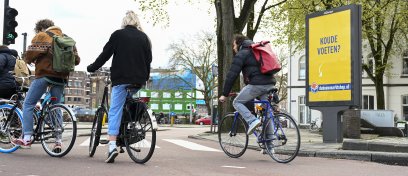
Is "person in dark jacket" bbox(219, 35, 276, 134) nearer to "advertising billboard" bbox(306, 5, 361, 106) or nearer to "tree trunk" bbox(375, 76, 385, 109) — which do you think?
"advertising billboard" bbox(306, 5, 361, 106)

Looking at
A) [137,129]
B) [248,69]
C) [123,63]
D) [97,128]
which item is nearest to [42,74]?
[97,128]

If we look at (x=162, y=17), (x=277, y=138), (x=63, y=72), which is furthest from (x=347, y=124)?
(x=162, y=17)

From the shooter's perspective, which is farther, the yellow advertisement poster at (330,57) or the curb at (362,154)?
the yellow advertisement poster at (330,57)

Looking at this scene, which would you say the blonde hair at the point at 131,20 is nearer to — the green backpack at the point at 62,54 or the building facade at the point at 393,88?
the green backpack at the point at 62,54

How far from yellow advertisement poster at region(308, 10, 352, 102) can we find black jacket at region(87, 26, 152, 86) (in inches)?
229

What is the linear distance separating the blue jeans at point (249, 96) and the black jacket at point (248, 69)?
0.07 m

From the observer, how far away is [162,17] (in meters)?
22.9

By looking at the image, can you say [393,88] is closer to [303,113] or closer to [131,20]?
[303,113]

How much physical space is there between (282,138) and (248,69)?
1147 millimetres

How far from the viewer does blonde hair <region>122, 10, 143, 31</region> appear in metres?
6.78

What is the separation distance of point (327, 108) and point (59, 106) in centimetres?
657

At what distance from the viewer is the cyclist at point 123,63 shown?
21.5 ft

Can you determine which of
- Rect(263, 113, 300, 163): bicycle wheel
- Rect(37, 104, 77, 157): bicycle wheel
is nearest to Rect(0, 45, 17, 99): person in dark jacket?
Rect(37, 104, 77, 157): bicycle wheel

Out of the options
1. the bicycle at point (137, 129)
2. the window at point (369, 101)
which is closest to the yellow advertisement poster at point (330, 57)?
the bicycle at point (137, 129)
